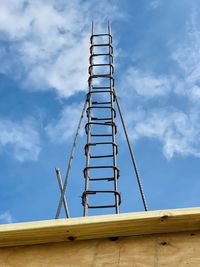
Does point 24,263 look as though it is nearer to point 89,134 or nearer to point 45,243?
point 45,243

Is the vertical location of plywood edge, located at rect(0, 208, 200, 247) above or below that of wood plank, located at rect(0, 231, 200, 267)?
above

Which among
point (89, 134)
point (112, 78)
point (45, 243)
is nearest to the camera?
point (45, 243)

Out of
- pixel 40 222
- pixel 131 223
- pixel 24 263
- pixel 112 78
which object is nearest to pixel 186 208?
pixel 131 223

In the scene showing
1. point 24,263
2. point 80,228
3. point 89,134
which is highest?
point 89,134

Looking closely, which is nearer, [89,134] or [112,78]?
[89,134]

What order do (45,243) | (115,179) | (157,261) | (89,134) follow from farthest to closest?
(89,134)
(115,179)
(45,243)
(157,261)

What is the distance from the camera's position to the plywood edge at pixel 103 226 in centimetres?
209

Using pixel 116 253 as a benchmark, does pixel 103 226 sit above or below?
above

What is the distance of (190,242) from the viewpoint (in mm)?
2100

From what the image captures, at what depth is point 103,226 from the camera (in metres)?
2.12

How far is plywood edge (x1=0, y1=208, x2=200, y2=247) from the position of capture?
6.85ft

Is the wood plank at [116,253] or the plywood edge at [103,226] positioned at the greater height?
the plywood edge at [103,226]

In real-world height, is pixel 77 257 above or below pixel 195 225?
below

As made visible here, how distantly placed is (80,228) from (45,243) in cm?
25
